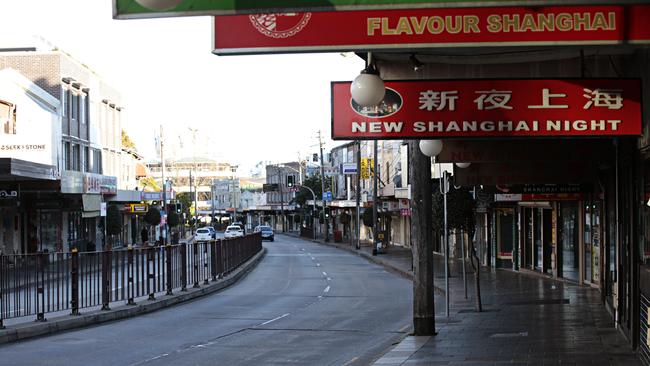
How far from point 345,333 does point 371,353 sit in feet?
8.90

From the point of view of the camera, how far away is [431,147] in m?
14.2

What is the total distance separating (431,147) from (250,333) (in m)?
5.16

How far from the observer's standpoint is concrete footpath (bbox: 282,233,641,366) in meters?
12.2

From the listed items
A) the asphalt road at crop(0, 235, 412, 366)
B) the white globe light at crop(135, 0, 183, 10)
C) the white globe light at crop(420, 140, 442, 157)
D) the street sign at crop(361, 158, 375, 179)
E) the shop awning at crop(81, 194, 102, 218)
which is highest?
the street sign at crop(361, 158, 375, 179)

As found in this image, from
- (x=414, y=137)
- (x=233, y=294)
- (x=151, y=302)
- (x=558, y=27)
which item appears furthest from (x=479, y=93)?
(x=233, y=294)

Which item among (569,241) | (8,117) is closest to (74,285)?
(569,241)

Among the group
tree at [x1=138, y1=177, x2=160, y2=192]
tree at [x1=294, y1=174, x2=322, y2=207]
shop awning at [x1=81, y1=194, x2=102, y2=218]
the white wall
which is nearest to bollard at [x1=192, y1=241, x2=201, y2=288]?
the white wall

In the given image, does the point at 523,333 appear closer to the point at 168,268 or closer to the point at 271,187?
the point at 168,268

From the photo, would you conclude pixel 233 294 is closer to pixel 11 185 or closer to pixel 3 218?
pixel 11 185

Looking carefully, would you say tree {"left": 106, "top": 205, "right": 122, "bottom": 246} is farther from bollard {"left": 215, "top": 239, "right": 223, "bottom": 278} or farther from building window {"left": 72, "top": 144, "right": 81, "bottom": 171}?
bollard {"left": 215, "top": 239, "right": 223, "bottom": 278}

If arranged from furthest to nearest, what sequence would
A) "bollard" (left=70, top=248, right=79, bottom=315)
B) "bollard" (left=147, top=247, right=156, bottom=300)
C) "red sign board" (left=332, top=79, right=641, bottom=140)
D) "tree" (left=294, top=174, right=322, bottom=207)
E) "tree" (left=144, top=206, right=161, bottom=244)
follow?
"tree" (left=294, top=174, right=322, bottom=207) → "tree" (left=144, top=206, right=161, bottom=244) → "bollard" (left=147, top=247, right=156, bottom=300) → "bollard" (left=70, top=248, right=79, bottom=315) → "red sign board" (left=332, top=79, right=641, bottom=140)

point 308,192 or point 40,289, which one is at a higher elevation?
point 308,192

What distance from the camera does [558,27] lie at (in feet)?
22.6

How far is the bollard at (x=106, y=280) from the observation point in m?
19.4
